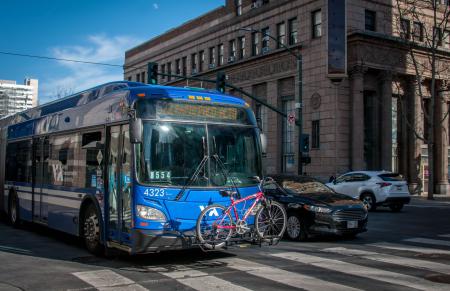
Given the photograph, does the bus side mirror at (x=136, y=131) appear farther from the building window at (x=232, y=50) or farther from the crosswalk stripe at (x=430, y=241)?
the building window at (x=232, y=50)

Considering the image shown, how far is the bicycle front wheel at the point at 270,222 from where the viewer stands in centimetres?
873

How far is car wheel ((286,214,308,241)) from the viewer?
39.4ft

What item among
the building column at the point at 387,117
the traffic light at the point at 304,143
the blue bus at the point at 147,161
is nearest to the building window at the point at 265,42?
the building column at the point at 387,117

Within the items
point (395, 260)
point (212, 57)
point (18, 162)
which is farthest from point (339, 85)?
point (395, 260)

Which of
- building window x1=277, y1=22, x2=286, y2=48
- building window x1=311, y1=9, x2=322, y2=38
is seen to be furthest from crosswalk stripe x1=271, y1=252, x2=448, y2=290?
building window x1=277, y1=22, x2=286, y2=48

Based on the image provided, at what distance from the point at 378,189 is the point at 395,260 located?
12886mm

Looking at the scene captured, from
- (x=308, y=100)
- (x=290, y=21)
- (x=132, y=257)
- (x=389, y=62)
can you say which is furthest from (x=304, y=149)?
(x=132, y=257)

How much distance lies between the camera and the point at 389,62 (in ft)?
119

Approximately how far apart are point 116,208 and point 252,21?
120 ft

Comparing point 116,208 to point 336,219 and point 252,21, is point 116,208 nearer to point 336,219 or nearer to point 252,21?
point 336,219

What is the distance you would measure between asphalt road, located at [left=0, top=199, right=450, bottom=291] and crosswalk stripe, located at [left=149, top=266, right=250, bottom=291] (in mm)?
14

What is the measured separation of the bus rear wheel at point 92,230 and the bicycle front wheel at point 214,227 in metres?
2.37

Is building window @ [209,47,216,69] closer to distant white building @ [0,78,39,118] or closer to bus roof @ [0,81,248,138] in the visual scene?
distant white building @ [0,78,39,118]

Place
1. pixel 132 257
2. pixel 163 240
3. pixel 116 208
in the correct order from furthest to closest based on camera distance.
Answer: pixel 132 257, pixel 116 208, pixel 163 240
